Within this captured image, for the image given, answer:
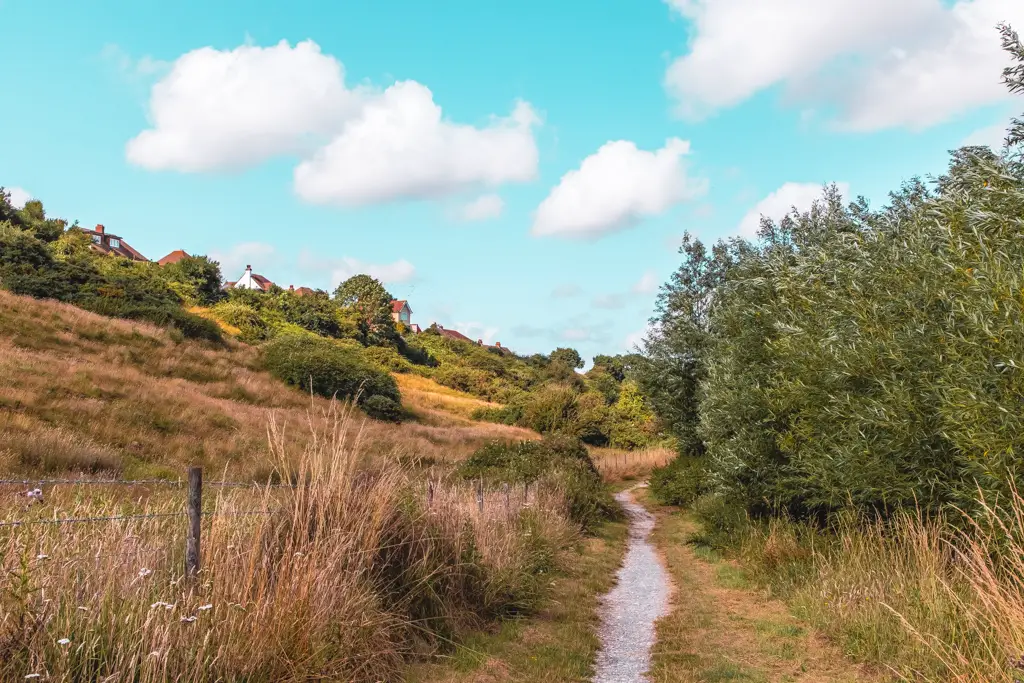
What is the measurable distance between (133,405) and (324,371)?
15.7 meters

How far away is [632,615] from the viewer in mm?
9789

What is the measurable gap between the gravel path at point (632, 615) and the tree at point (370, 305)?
174 feet

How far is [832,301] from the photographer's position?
10.5 m

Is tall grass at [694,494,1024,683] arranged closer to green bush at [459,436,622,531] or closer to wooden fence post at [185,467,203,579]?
wooden fence post at [185,467,203,579]

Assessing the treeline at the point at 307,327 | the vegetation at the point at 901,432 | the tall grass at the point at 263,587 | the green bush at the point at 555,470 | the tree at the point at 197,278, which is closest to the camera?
the tall grass at the point at 263,587

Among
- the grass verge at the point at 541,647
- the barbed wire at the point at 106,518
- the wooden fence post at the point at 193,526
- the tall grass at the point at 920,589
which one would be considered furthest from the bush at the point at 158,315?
the wooden fence post at the point at 193,526

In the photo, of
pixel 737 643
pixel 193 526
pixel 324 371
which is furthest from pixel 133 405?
pixel 737 643

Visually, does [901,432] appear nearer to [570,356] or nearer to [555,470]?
[555,470]

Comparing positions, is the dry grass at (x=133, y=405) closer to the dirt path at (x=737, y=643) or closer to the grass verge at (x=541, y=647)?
the grass verge at (x=541, y=647)

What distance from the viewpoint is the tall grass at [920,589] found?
5152 millimetres

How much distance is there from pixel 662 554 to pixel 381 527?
418 inches

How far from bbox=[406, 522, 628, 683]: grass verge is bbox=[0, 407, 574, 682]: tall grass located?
11.8 inches

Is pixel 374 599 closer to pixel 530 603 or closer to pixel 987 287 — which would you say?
pixel 530 603

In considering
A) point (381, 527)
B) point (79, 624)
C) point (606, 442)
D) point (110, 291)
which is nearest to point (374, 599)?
point (381, 527)
